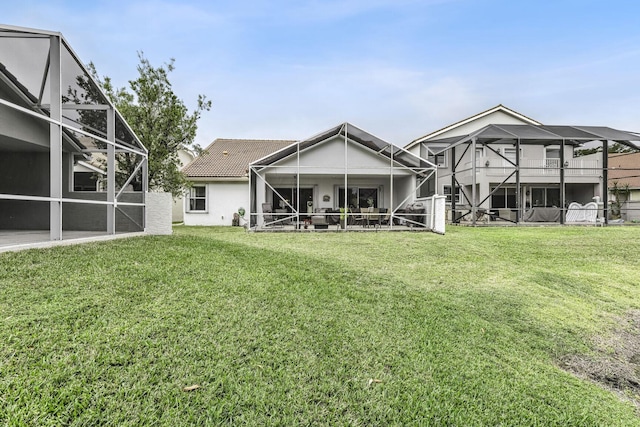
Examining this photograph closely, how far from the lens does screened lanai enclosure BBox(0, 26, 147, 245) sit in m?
6.78

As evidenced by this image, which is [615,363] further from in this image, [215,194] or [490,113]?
[490,113]

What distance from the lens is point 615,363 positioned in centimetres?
372

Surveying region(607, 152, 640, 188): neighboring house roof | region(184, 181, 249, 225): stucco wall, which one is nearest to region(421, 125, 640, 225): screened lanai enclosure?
region(607, 152, 640, 188): neighboring house roof

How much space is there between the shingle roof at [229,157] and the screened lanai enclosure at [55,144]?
18.9 ft

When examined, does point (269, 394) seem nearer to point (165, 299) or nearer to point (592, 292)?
point (165, 299)

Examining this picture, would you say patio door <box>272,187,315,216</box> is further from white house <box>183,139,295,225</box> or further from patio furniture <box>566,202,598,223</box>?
patio furniture <box>566,202,598,223</box>

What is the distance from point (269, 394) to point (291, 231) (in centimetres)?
1073

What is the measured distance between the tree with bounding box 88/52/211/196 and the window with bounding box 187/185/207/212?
4597mm

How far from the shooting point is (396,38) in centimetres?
1440

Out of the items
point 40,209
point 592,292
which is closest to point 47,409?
point 592,292

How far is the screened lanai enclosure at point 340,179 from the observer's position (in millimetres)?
13844

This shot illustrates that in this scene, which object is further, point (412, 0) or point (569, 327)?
point (412, 0)

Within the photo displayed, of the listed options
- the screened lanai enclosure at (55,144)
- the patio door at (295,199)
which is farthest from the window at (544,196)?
the screened lanai enclosure at (55,144)

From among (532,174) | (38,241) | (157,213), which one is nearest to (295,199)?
(157,213)
